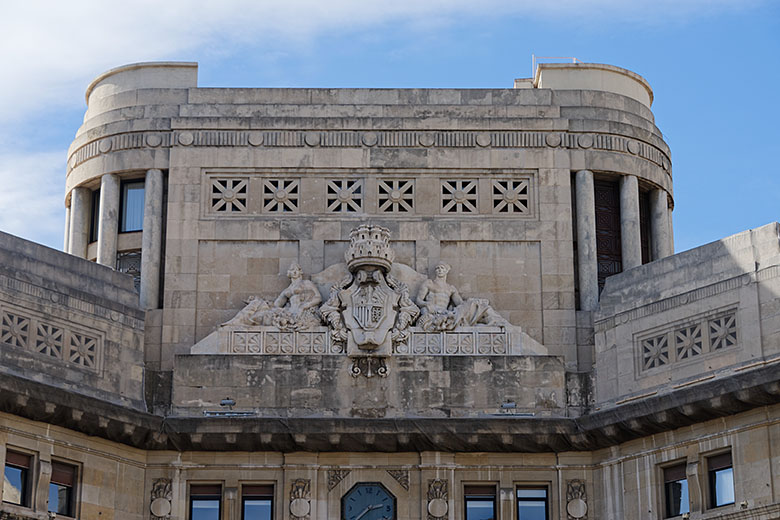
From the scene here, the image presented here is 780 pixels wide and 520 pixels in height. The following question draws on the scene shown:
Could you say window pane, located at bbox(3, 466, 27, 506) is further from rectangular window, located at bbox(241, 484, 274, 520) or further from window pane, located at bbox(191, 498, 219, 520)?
rectangular window, located at bbox(241, 484, 274, 520)

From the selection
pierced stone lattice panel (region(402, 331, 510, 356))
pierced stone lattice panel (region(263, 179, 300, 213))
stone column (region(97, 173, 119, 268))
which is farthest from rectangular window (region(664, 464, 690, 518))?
stone column (region(97, 173, 119, 268))

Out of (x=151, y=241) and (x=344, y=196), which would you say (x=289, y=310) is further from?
(x=151, y=241)

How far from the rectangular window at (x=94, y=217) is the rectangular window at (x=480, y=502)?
12.3m

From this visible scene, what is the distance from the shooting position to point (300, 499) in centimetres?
3972

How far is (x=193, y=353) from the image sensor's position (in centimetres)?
4100

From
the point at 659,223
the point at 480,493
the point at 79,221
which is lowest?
the point at 480,493

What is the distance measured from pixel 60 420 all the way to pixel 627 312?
13.0 metres

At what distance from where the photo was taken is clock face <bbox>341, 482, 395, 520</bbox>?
3975 cm

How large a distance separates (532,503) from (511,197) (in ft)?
25.4

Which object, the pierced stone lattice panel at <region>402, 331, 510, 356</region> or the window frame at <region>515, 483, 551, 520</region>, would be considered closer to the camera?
the window frame at <region>515, 483, 551, 520</region>

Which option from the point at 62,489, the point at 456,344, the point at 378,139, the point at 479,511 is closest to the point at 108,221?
the point at 378,139

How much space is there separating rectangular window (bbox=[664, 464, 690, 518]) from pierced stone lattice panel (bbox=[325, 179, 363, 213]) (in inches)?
402

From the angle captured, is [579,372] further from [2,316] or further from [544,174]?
[2,316]

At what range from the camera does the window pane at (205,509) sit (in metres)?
40.0
